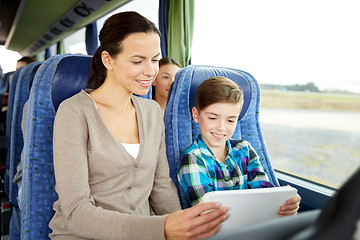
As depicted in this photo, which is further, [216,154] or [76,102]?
[216,154]

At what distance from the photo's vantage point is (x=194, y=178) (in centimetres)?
138

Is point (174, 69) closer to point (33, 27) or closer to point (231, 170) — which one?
point (231, 170)

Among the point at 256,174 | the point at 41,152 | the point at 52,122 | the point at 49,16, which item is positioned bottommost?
the point at 256,174

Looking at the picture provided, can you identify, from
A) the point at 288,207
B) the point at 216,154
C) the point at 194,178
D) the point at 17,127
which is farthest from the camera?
the point at 17,127

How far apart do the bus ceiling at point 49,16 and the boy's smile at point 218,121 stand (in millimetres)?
4098

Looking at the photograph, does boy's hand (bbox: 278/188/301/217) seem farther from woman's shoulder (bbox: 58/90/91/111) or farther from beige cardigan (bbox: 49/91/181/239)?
woman's shoulder (bbox: 58/90/91/111)

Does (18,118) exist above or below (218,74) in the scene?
below

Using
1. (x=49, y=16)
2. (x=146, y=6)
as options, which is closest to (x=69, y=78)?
(x=146, y=6)

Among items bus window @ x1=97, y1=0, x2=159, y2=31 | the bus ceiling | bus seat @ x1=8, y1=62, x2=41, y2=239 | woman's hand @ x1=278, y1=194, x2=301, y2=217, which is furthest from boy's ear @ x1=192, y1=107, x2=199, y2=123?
the bus ceiling

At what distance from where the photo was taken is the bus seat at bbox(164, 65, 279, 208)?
5.26 ft

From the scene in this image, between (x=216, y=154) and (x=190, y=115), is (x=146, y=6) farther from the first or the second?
(x=216, y=154)

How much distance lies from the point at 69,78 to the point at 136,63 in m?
0.36

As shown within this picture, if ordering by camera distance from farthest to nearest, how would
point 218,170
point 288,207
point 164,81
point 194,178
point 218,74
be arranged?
point 164,81
point 218,74
point 218,170
point 194,178
point 288,207

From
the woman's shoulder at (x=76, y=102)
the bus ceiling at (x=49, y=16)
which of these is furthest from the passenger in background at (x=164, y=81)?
the bus ceiling at (x=49, y=16)
